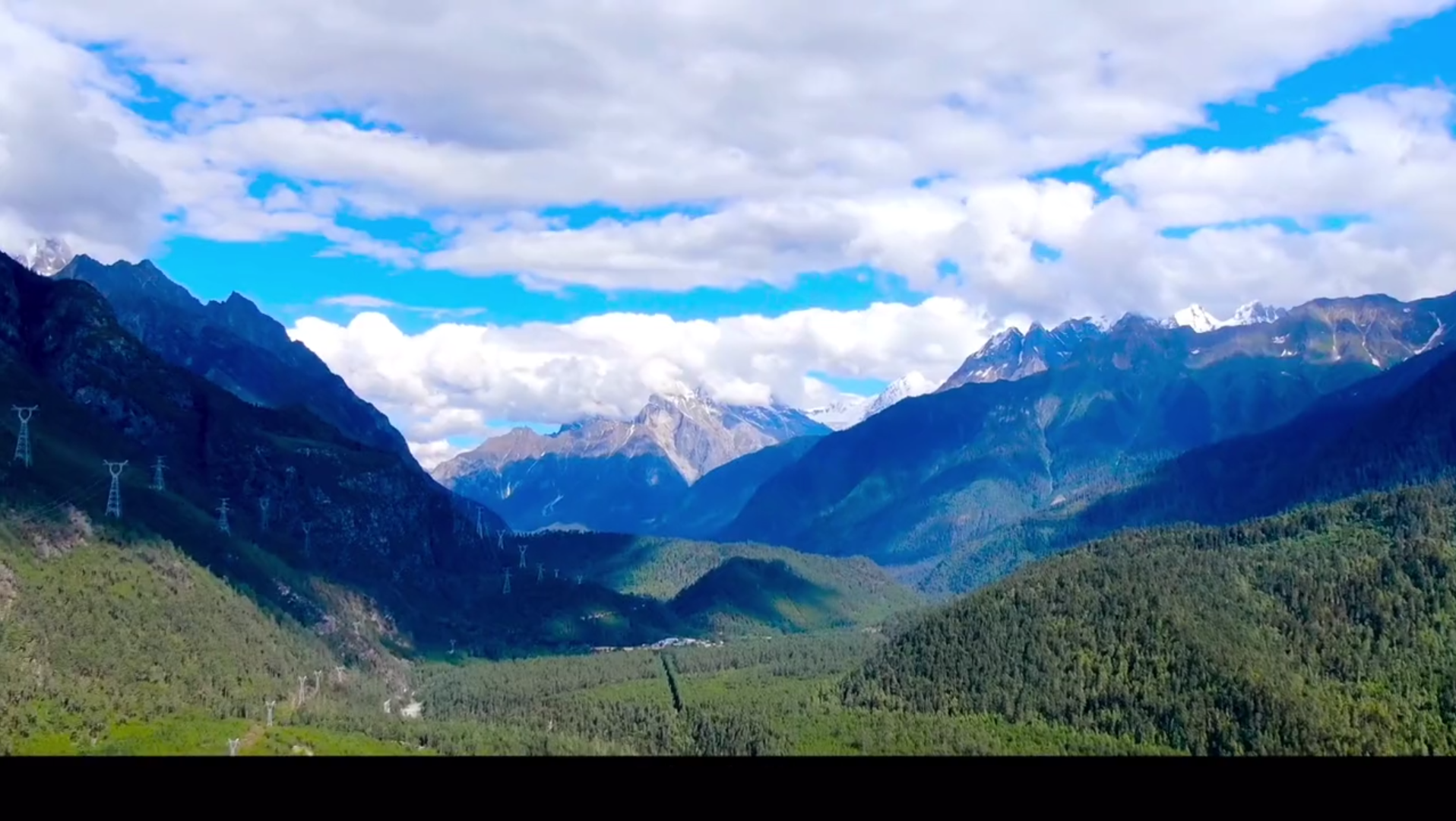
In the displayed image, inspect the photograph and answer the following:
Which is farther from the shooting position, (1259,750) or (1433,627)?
(1433,627)

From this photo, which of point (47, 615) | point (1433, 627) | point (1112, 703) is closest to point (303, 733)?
point (47, 615)
